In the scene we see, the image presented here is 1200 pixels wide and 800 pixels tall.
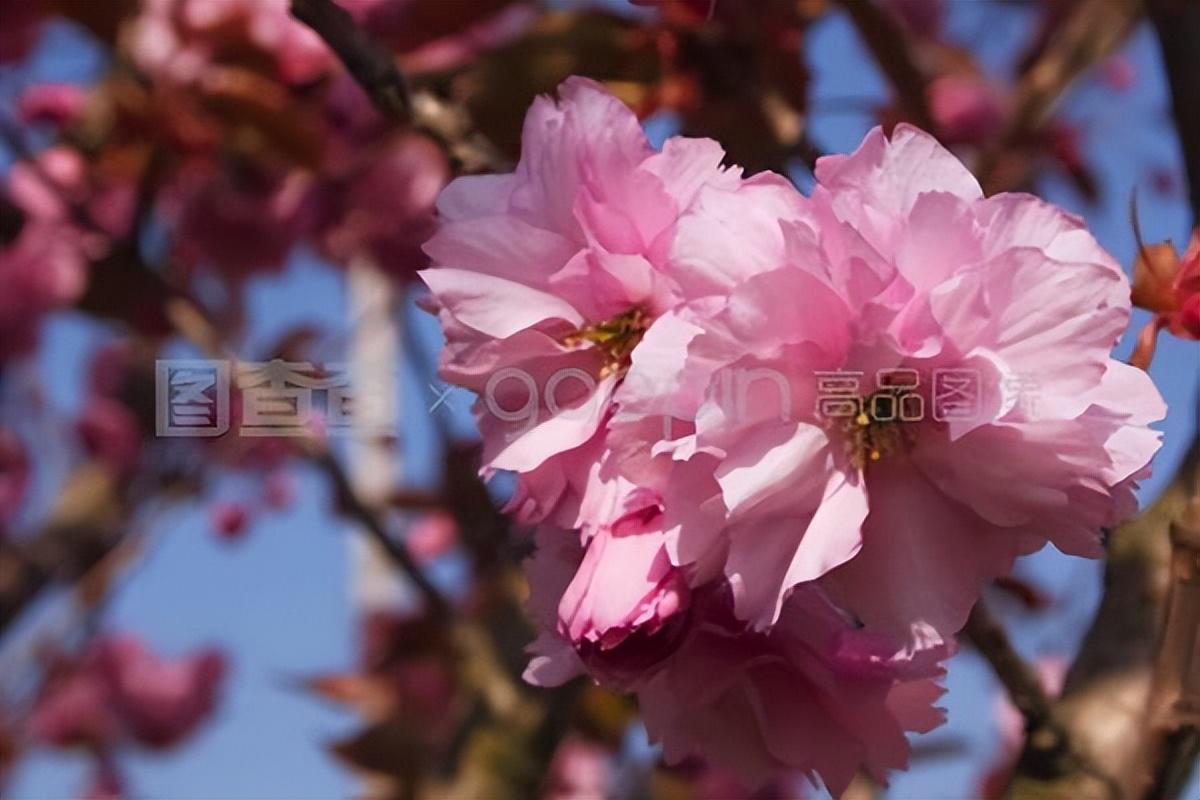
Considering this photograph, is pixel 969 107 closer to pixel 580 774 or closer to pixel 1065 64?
pixel 1065 64

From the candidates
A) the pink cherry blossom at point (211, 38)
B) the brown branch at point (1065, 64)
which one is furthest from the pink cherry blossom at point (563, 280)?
the brown branch at point (1065, 64)

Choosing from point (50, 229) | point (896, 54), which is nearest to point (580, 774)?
point (50, 229)

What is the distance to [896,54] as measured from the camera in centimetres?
103

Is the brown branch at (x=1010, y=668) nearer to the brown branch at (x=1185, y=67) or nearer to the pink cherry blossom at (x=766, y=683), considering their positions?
the pink cherry blossom at (x=766, y=683)

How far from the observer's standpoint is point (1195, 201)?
2.82ft

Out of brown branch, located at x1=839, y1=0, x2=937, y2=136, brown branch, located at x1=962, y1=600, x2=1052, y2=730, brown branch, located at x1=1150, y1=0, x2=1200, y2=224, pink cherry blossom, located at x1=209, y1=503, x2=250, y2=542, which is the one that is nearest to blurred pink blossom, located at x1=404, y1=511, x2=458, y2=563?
pink cherry blossom, located at x1=209, y1=503, x2=250, y2=542

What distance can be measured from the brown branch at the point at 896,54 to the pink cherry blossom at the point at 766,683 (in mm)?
620

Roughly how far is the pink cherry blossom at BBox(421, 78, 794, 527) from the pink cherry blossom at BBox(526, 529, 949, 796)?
0.05 metres

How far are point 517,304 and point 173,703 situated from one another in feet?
7.98

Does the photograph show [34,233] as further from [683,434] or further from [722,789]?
[683,434]

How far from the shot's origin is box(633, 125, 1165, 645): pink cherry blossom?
41 cm

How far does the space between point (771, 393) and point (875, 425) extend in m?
0.04

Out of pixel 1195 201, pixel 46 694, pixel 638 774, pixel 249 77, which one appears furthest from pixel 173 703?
pixel 1195 201

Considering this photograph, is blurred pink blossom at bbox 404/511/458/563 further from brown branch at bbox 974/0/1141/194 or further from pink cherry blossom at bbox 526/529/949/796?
pink cherry blossom at bbox 526/529/949/796
